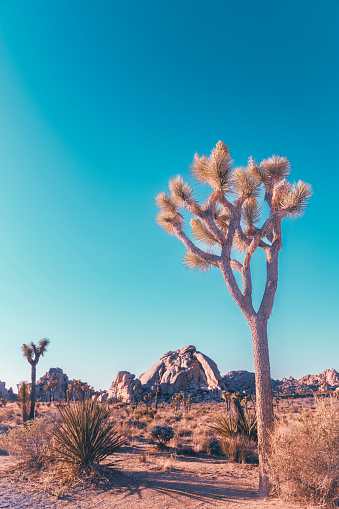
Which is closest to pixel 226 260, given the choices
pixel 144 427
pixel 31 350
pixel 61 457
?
pixel 61 457

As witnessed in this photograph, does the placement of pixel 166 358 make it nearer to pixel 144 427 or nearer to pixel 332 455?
pixel 144 427

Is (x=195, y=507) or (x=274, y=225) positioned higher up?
(x=274, y=225)

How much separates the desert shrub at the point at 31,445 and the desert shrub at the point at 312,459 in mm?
5496

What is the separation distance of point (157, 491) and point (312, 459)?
10.1 ft

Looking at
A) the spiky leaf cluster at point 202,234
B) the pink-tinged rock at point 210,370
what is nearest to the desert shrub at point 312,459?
the spiky leaf cluster at point 202,234

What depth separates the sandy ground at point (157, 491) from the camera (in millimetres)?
5520

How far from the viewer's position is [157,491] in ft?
20.4

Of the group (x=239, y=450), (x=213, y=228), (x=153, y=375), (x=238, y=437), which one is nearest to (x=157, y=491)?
(x=239, y=450)

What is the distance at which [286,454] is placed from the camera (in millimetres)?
5176

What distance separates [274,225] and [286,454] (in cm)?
528

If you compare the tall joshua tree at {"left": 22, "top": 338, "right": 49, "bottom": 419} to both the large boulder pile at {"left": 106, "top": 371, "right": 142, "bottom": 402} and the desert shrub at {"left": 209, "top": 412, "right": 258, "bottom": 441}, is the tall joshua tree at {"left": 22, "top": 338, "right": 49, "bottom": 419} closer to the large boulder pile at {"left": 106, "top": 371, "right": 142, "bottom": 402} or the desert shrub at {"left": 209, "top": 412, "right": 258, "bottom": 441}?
the desert shrub at {"left": 209, "top": 412, "right": 258, "bottom": 441}

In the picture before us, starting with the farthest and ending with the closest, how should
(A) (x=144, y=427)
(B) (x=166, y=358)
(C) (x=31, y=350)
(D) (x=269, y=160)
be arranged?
(B) (x=166, y=358) < (C) (x=31, y=350) < (A) (x=144, y=427) < (D) (x=269, y=160)

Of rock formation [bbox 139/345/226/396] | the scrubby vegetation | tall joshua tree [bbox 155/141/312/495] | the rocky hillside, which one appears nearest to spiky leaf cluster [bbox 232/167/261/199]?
tall joshua tree [bbox 155/141/312/495]

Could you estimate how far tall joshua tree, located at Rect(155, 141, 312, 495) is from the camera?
24.4 ft
